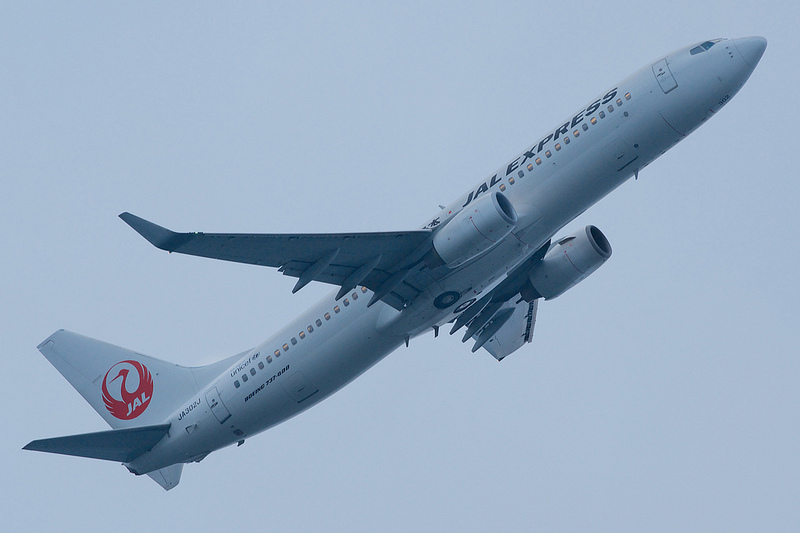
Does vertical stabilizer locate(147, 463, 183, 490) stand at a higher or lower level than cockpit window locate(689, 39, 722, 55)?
lower

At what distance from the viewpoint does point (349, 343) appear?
34.8 metres

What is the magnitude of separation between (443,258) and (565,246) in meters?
7.19

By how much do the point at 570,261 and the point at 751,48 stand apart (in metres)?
9.99

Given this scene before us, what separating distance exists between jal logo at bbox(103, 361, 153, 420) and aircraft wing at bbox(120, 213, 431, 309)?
11.5 m

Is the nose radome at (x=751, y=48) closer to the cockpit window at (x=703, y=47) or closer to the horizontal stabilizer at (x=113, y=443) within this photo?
the cockpit window at (x=703, y=47)

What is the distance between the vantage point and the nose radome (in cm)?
3170

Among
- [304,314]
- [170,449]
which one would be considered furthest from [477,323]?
[170,449]

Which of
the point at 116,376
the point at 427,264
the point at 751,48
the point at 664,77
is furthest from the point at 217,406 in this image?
the point at 751,48

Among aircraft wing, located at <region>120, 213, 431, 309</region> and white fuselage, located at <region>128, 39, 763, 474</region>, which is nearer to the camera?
aircraft wing, located at <region>120, 213, 431, 309</region>

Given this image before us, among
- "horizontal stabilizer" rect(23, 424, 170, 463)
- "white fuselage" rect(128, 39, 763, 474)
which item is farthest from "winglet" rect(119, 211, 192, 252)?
"horizontal stabilizer" rect(23, 424, 170, 463)

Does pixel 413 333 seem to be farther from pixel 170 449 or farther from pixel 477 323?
pixel 170 449

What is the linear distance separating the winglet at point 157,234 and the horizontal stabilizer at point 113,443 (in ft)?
33.8

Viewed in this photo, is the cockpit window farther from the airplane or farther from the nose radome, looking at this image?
the nose radome

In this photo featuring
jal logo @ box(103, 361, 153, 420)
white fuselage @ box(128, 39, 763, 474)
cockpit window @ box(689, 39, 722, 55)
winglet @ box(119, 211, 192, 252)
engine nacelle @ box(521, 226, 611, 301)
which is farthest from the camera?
jal logo @ box(103, 361, 153, 420)
